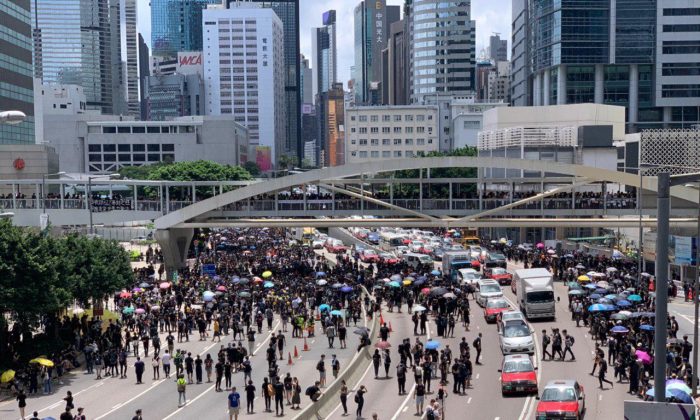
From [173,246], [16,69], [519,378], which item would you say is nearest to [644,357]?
[519,378]

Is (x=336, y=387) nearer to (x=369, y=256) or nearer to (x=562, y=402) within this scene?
(x=562, y=402)

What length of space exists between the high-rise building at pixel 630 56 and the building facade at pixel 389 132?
113 ft

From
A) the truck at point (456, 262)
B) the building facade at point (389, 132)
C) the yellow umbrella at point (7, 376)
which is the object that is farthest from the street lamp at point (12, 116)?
the building facade at point (389, 132)

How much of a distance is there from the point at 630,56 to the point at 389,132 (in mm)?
49545

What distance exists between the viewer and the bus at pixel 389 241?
291 ft

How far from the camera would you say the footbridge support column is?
204ft

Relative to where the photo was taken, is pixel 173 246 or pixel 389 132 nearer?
pixel 173 246

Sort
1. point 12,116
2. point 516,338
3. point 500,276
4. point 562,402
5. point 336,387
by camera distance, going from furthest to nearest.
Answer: point 500,276
point 516,338
point 336,387
point 562,402
point 12,116

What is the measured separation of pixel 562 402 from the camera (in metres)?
26.2

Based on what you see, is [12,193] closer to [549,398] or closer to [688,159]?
[549,398]

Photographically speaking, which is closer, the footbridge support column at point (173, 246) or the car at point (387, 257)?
the footbridge support column at point (173, 246)

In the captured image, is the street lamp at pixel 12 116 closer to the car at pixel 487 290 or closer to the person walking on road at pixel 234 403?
the person walking on road at pixel 234 403

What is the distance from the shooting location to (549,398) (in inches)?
1042

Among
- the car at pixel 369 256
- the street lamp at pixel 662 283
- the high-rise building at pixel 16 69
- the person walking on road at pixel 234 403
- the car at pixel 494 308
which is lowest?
the car at pixel 369 256
